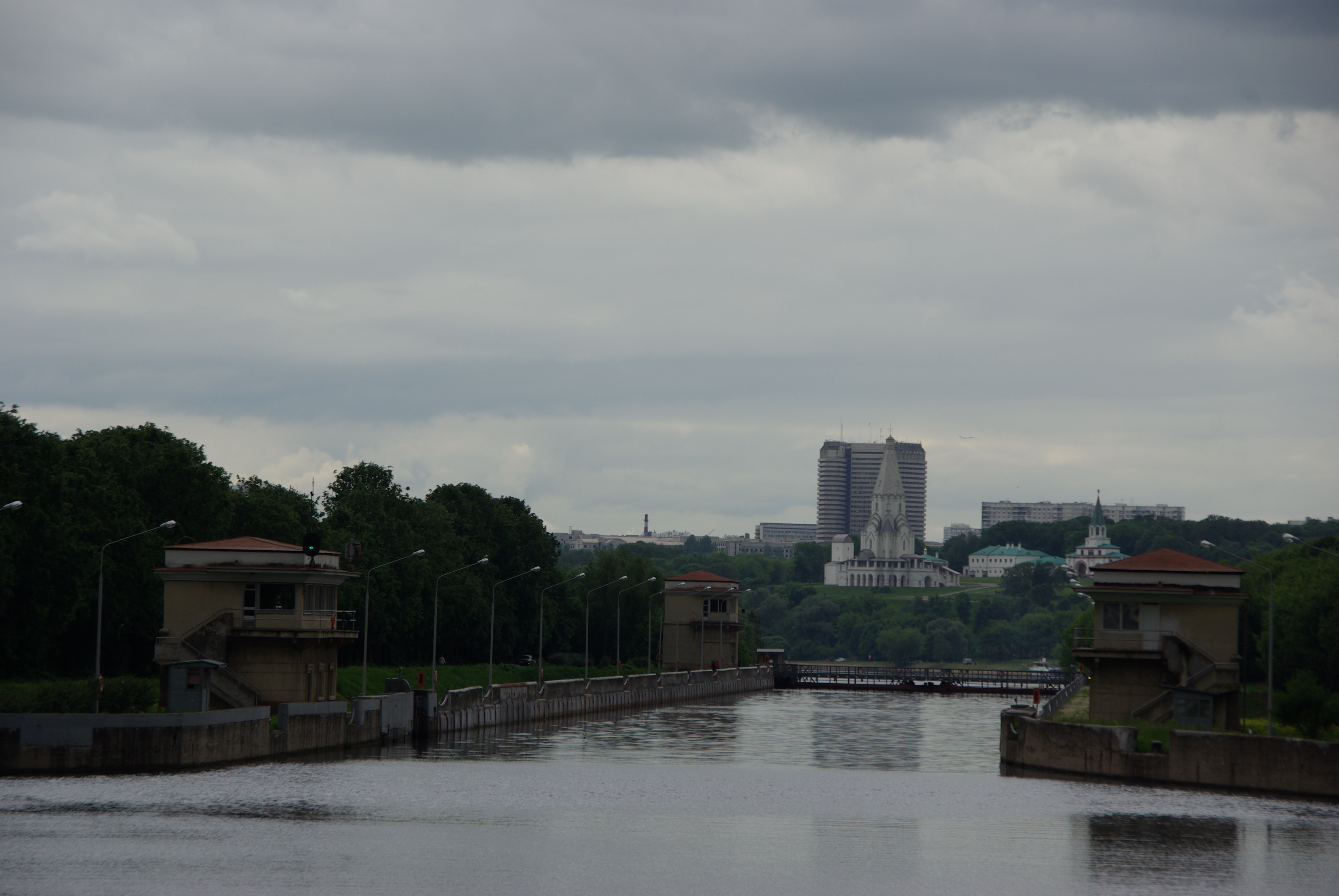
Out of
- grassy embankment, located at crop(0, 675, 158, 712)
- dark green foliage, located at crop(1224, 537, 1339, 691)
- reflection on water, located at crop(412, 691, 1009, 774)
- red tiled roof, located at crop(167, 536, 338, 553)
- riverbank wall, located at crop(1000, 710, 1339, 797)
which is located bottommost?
reflection on water, located at crop(412, 691, 1009, 774)

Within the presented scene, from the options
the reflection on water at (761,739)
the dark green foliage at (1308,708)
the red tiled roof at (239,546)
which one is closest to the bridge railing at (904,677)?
the reflection on water at (761,739)

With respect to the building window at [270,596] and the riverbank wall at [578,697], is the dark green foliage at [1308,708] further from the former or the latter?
the building window at [270,596]

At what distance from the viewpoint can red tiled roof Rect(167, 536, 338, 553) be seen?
218ft

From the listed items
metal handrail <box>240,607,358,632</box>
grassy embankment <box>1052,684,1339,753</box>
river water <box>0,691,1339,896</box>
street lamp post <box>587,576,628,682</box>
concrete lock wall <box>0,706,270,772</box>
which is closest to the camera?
river water <box>0,691,1339,896</box>

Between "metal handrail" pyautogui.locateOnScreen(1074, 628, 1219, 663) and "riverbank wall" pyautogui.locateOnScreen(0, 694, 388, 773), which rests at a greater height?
"metal handrail" pyautogui.locateOnScreen(1074, 628, 1219, 663)

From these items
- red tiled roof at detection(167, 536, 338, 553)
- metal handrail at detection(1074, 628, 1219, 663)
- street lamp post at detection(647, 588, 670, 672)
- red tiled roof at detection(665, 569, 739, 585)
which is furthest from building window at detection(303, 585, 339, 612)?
red tiled roof at detection(665, 569, 739, 585)

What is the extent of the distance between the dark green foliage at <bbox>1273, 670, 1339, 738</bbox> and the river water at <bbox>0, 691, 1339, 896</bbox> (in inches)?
217

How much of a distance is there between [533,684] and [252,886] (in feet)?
202

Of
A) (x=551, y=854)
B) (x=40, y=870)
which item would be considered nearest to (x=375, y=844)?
(x=551, y=854)

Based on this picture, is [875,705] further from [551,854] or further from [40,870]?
[40,870]

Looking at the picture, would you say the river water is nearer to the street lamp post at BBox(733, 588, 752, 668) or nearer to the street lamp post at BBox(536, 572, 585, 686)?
the street lamp post at BBox(536, 572, 585, 686)

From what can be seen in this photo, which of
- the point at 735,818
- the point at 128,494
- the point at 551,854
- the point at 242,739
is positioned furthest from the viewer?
the point at 128,494

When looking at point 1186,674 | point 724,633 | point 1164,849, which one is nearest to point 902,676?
point 724,633

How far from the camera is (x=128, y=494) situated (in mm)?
78938
